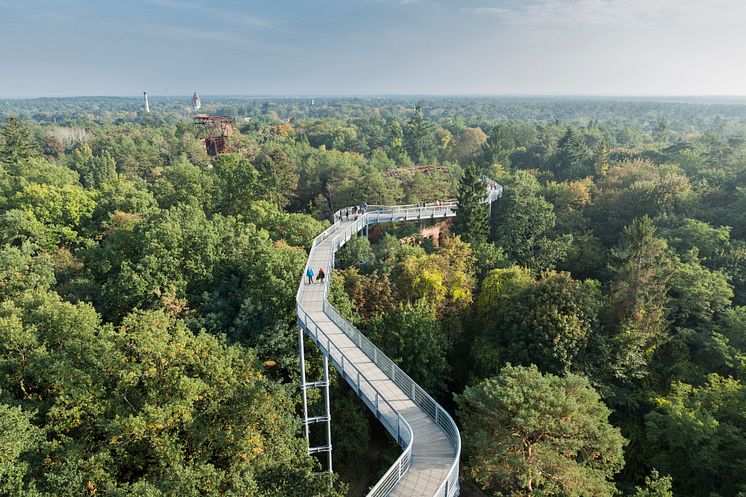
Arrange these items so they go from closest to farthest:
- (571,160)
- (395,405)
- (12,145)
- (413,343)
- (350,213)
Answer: (395,405) → (413,343) → (350,213) → (12,145) → (571,160)

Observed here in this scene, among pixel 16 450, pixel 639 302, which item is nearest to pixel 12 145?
pixel 16 450

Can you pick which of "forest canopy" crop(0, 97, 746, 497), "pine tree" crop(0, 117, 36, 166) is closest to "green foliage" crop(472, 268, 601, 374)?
"forest canopy" crop(0, 97, 746, 497)

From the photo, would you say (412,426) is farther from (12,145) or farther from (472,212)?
(12,145)

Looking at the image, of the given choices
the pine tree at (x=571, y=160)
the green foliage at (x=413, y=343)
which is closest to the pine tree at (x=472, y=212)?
the green foliage at (x=413, y=343)

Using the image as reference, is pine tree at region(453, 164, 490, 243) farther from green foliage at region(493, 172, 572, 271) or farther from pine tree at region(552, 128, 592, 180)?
pine tree at region(552, 128, 592, 180)

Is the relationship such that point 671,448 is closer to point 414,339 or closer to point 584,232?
point 414,339

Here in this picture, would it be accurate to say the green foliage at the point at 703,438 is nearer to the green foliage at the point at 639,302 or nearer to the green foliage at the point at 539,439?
the green foliage at the point at 639,302
